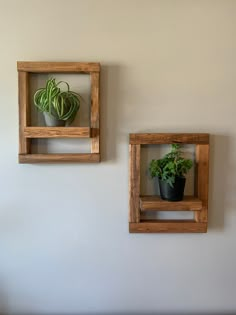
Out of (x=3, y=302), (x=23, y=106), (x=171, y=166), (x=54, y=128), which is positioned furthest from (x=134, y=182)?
(x=3, y=302)

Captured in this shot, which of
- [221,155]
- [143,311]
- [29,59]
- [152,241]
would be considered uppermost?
[29,59]

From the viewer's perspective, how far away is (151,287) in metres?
1.58

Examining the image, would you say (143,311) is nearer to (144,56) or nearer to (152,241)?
(152,241)

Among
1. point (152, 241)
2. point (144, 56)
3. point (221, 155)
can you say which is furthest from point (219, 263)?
point (144, 56)

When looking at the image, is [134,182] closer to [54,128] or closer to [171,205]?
[171,205]

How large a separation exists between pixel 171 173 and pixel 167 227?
0.27 metres

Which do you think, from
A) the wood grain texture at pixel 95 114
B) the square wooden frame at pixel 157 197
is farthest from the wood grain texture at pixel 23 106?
the square wooden frame at pixel 157 197

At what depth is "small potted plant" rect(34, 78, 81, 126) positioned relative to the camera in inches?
55.4

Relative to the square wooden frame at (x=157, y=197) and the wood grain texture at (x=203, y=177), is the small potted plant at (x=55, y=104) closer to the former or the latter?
the square wooden frame at (x=157, y=197)

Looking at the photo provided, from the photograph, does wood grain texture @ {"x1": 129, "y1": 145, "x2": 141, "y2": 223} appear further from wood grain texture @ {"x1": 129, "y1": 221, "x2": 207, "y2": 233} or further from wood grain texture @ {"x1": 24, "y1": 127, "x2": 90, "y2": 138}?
wood grain texture @ {"x1": 24, "y1": 127, "x2": 90, "y2": 138}

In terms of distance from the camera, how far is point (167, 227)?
1.53 meters

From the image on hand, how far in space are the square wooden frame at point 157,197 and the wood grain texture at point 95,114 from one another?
0.51 ft

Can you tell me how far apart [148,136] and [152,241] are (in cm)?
50

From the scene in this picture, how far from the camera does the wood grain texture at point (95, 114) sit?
1.47m
